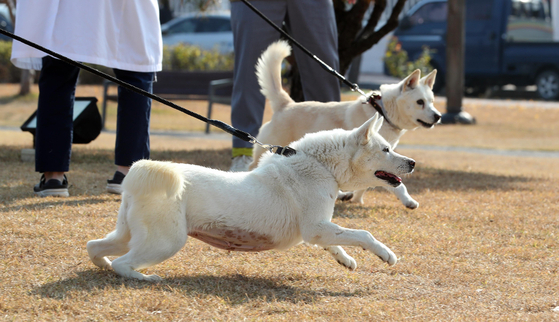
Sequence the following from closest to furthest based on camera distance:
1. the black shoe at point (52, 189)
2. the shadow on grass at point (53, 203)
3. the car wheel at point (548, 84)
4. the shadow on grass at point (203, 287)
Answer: the shadow on grass at point (203, 287) → the shadow on grass at point (53, 203) → the black shoe at point (52, 189) → the car wheel at point (548, 84)

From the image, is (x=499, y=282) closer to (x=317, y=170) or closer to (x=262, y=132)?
(x=317, y=170)

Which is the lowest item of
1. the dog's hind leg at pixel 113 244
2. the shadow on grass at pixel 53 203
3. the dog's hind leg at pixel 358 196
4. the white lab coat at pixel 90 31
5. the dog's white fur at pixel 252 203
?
the shadow on grass at pixel 53 203

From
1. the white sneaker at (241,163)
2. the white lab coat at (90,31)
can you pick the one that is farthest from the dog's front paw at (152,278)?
the white sneaker at (241,163)

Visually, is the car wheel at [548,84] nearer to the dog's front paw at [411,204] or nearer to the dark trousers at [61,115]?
the dog's front paw at [411,204]

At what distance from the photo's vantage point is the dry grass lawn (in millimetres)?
2350

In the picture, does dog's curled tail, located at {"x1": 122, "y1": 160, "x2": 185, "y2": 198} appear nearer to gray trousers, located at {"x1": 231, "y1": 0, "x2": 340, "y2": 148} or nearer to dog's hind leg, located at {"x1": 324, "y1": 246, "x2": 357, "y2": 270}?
dog's hind leg, located at {"x1": 324, "y1": 246, "x2": 357, "y2": 270}

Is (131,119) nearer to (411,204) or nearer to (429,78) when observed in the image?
(411,204)

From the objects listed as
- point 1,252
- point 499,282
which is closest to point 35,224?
point 1,252

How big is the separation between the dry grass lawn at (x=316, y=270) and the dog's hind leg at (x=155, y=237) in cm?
11

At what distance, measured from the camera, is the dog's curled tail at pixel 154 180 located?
2475mm

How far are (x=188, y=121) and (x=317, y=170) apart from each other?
9175 millimetres

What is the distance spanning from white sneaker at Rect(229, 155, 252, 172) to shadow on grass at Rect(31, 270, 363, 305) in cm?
213

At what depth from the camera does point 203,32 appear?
696 inches

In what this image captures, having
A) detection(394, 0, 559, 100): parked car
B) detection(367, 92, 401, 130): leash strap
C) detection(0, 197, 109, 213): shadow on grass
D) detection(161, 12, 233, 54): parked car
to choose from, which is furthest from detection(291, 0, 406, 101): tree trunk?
detection(161, 12, 233, 54): parked car
